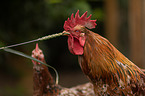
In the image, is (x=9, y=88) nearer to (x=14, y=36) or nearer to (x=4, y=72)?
(x=4, y=72)

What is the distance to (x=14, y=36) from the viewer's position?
15.1 ft

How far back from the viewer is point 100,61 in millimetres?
1947

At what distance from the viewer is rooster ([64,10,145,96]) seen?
195 cm

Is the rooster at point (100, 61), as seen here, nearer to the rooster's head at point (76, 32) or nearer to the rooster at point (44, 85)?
the rooster's head at point (76, 32)

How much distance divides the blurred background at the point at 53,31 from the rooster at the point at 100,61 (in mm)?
1307

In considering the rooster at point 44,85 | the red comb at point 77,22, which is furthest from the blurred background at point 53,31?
the red comb at point 77,22

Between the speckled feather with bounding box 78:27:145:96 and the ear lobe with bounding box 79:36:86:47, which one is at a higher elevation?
the ear lobe with bounding box 79:36:86:47

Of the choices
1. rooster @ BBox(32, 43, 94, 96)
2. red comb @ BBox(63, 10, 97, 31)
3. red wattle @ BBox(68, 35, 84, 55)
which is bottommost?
rooster @ BBox(32, 43, 94, 96)

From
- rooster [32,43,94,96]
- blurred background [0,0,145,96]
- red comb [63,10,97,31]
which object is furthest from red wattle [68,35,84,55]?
blurred background [0,0,145,96]

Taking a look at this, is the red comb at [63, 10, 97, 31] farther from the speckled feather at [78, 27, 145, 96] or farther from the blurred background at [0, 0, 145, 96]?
the blurred background at [0, 0, 145, 96]

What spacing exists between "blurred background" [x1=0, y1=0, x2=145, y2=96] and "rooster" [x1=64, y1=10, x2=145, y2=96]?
1.31m

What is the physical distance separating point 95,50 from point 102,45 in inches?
3.4

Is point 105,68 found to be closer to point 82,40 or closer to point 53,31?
point 82,40

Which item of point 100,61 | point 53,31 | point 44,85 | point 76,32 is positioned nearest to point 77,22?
point 76,32
